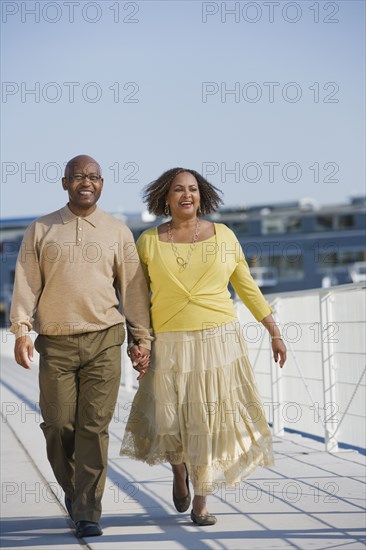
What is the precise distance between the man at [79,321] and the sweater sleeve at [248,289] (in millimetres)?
545

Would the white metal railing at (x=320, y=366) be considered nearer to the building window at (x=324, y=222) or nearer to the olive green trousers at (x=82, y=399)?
the olive green trousers at (x=82, y=399)

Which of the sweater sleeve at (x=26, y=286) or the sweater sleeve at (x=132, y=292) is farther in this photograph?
the sweater sleeve at (x=132, y=292)

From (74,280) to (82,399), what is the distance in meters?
0.58

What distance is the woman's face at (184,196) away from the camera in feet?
18.9

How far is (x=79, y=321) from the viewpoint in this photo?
5.51m

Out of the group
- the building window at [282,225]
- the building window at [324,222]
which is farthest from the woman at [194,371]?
the building window at [324,222]

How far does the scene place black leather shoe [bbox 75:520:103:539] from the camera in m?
5.34

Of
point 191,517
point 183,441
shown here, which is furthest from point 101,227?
point 191,517

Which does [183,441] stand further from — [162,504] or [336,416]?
[336,416]

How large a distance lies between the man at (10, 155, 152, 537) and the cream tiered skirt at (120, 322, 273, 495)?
170 millimetres

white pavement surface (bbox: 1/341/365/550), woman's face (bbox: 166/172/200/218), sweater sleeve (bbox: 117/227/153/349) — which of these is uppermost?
woman's face (bbox: 166/172/200/218)

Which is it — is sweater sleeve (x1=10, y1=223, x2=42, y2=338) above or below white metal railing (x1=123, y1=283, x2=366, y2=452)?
above

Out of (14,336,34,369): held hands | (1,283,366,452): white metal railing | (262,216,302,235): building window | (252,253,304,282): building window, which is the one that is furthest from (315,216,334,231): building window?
(14,336,34,369): held hands

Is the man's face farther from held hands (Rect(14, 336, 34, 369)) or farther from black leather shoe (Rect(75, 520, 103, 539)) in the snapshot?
black leather shoe (Rect(75, 520, 103, 539))
